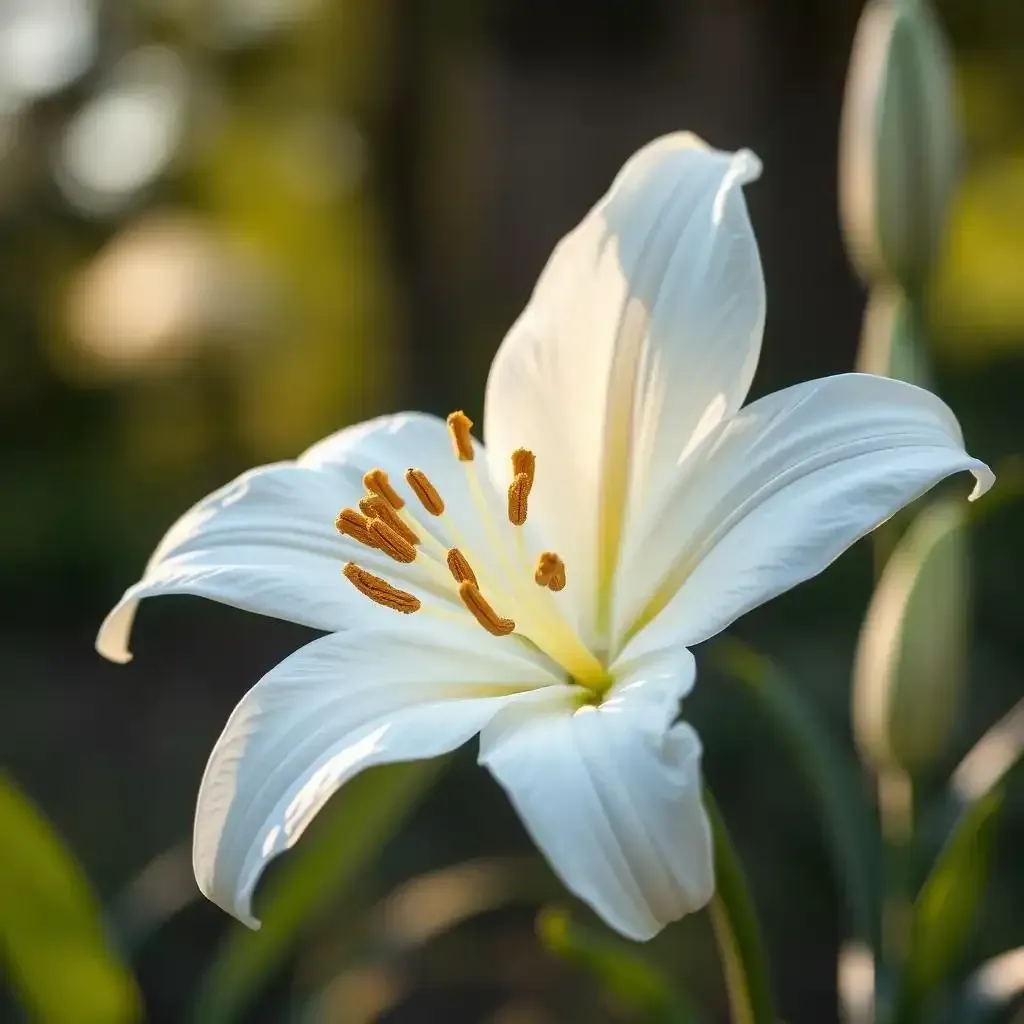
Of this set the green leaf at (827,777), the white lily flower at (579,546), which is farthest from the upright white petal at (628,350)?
the green leaf at (827,777)

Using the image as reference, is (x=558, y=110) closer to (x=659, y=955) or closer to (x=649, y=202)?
(x=659, y=955)

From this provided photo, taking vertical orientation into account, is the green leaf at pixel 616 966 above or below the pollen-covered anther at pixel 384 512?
below

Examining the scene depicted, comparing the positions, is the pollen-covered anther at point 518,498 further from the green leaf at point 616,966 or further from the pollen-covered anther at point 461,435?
the green leaf at point 616,966

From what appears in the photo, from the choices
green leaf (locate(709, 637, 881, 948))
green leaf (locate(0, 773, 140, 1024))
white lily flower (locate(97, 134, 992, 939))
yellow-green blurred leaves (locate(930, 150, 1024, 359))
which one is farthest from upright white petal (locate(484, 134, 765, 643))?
yellow-green blurred leaves (locate(930, 150, 1024, 359))

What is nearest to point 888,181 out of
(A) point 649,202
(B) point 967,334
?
(A) point 649,202

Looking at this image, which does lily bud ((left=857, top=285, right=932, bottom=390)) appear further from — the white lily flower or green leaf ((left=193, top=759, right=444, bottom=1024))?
green leaf ((left=193, top=759, right=444, bottom=1024))
